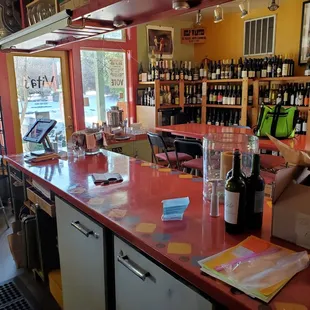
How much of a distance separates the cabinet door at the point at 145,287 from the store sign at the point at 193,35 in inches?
216

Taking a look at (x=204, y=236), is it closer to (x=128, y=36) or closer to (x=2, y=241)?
(x=2, y=241)

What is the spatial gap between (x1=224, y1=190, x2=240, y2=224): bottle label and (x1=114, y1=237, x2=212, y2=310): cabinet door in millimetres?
313

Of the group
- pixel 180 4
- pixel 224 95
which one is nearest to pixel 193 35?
pixel 224 95

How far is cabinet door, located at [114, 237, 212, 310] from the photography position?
3.39 feet

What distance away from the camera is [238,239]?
118 centimetres

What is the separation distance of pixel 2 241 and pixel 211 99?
4081mm

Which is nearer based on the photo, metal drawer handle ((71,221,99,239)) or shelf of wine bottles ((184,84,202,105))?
metal drawer handle ((71,221,99,239))

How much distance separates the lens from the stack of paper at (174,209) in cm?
137

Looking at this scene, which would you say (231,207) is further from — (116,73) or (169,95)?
(116,73)

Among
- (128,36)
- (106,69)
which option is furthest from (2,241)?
(128,36)

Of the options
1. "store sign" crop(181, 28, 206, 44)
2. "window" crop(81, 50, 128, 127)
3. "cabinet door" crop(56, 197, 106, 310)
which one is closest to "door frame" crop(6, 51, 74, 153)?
"window" crop(81, 50, 128, 127)

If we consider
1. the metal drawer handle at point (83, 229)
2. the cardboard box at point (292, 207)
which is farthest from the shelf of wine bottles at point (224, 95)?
the cardboard box at point (292, 207)

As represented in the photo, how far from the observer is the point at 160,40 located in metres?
5.94

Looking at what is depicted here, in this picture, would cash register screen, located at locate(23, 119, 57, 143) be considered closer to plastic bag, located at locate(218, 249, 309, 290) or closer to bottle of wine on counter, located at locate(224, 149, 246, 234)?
bottle of wine on counter, located at locate(224, 149, 246, 234)
